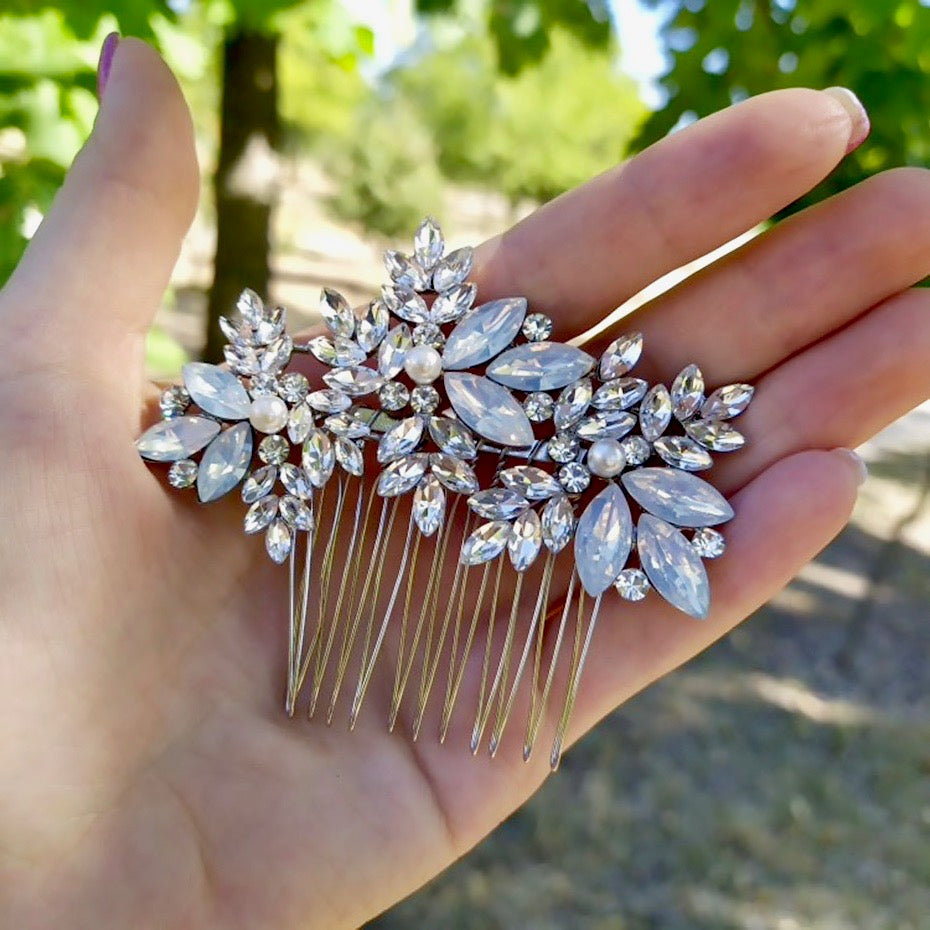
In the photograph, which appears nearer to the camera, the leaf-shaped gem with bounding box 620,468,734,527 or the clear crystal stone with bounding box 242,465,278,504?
the leaf-shaped gem with bounding box 620,468,734,527

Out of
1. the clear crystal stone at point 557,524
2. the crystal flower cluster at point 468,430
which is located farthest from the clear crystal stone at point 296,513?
the clear crystal stone at point 557,524

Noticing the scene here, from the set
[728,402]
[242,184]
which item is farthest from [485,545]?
[242,184]

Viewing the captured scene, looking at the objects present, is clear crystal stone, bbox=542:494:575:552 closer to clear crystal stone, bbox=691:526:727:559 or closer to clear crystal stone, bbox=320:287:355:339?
clear crystal stone, bbox=691:526:727:559

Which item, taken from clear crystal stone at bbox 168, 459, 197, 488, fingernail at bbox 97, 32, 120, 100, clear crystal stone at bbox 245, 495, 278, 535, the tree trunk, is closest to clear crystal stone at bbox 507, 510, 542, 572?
clear crystal stone at bbox 245, 495, 278, 535

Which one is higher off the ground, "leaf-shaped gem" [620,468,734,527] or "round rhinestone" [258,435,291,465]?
"round rhinestone" [258,435,291,465]

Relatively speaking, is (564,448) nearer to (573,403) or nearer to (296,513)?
(573,403)

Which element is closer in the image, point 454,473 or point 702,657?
point 454,473

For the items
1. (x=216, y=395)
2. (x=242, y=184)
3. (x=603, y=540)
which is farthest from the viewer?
(x=242, y=184)
